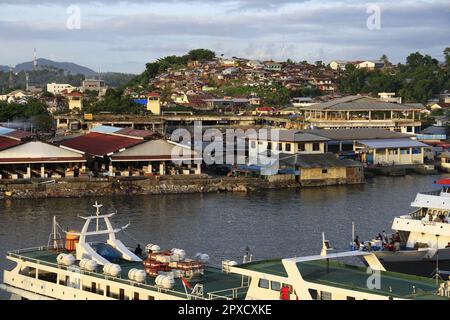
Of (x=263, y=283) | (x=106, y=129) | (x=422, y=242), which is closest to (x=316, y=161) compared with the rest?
(x=106, y=129)

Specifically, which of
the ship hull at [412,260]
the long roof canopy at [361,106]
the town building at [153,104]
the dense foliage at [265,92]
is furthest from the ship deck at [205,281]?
the dense foliage at [265,92]

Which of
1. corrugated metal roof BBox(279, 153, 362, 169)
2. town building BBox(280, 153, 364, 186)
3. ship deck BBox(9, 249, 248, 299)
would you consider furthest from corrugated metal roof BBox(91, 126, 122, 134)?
ship deck BBox(9, 249, 248, 299)

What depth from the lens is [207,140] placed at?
90.4 feet

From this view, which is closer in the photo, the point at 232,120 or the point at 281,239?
the point at 281,239

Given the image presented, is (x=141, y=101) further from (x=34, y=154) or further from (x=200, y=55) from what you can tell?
(x=200, y=55)

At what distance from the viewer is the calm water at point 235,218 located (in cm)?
1358

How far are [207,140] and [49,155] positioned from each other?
24.4ft

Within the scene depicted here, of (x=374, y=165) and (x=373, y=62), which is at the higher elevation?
(x=373, y=62)

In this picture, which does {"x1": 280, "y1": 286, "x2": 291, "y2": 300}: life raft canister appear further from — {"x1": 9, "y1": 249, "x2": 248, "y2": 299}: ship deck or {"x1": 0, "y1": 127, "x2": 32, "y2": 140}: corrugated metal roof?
{"x1": 0, "y1": 127, "x2": 32, "y2": 140}: corrugated metal roof

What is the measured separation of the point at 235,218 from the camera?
16.3 metres

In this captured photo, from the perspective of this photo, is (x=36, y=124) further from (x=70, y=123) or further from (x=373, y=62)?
(x=373, y=62)

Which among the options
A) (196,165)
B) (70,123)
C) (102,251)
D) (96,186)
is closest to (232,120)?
(70,123)

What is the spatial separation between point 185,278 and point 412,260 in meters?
3.89
